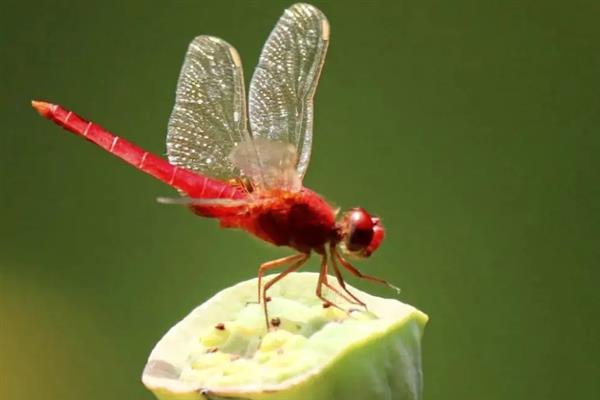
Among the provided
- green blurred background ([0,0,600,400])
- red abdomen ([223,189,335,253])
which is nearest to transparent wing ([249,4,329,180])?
red abdomen ([223,189,335,253])

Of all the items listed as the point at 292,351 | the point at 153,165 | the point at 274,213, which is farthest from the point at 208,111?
the point at 292,351

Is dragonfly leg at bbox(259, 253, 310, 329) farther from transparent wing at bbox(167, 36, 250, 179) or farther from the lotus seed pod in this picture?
transparent wing at bbox(167, 36, 250, 179)

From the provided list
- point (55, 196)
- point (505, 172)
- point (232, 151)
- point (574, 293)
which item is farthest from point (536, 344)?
point (55, 196)

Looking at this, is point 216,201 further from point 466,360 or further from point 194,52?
point 466,360

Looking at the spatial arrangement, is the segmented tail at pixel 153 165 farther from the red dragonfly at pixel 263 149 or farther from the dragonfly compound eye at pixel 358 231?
the dragonfly compound eye at pixel 358 231

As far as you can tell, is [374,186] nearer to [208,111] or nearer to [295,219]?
[208,111]

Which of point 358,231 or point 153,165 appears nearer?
point 358,231
